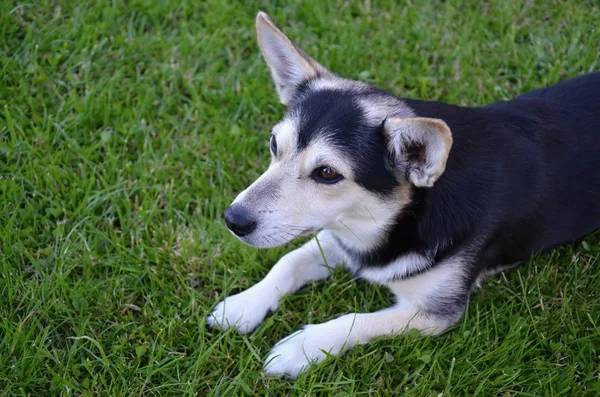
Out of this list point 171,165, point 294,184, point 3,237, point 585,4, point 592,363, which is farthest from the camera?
point 585,4

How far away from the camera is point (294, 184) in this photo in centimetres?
281

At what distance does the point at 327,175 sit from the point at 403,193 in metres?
0.37

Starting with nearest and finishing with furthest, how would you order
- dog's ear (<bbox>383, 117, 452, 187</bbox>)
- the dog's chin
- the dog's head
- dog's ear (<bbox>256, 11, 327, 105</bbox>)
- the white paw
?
dog's ear (<bbox>383, 117, 452, 187</bbox>) → the dog's head → the dog's chin → dog's ear (<bbox>256, 11, 327, 105</bbox>) → the white paw

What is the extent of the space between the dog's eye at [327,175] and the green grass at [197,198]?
876mm

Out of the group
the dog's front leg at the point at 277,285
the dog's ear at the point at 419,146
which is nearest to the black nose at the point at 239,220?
the dog's front leg at the point at 277,285

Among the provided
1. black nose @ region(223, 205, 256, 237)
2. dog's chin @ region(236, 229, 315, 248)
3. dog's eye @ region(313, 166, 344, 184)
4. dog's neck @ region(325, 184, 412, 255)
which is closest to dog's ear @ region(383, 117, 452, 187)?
dog's neck @ region(325, 184, 412, 255)

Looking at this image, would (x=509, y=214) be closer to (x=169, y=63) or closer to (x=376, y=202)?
(x=376, y=202)

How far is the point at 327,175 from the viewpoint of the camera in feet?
9.16

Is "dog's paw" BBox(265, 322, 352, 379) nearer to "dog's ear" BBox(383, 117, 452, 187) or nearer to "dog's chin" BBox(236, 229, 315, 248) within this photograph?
"dog's chin" BBox(236, 229, 315, 248)

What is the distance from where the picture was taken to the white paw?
10.7 feet

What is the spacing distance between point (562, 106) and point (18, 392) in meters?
3.14

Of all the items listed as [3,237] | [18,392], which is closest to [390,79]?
[3,237]

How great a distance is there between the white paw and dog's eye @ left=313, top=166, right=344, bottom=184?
0.87 meters

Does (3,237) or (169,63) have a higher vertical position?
(169,63)
